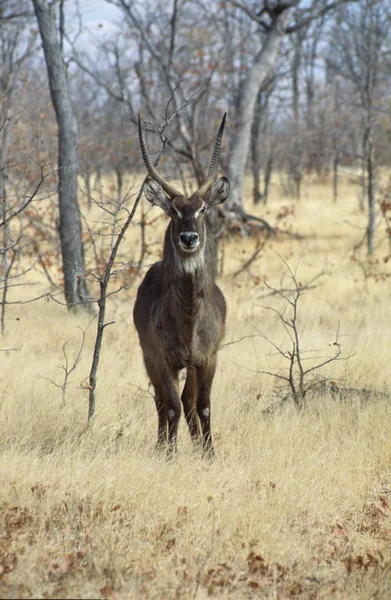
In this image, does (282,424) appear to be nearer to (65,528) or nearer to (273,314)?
(65,528)

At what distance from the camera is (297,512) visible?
4.64 meters

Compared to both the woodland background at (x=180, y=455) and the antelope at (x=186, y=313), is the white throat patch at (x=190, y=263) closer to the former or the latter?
the antelope at (x=186, y=313)

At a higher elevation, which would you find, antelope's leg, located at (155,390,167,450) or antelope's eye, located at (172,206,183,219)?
antelope's eye, located at (172,206,183,219)

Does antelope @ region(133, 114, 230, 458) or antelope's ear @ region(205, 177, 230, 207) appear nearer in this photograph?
antelope @ region(133, 114, 230, 458)

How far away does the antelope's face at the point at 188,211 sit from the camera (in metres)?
4.99

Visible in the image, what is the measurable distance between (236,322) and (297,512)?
247 inches

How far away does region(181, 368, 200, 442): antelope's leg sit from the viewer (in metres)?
5.86

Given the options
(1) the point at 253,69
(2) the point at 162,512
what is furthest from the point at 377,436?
(1) the point at 253,69

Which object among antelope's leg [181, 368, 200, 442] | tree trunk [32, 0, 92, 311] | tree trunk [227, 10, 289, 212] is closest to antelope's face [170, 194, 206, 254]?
antelope's leg [181, 368, 200, 442]

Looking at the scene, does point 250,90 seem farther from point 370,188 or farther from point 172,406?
point 172,406

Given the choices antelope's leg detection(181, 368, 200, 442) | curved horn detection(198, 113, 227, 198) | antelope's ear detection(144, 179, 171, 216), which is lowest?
antelope's leg detection(181, 368, 200, 442)

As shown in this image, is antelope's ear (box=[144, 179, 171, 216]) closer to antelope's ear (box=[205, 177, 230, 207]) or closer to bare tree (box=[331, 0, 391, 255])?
antelope's ear (box=[205, 177, 230, 207])

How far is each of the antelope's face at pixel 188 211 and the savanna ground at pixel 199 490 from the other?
5.33 feet

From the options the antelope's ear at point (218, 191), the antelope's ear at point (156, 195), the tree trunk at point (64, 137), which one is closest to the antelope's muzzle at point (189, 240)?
the antelope's ear at point (156, 195)
